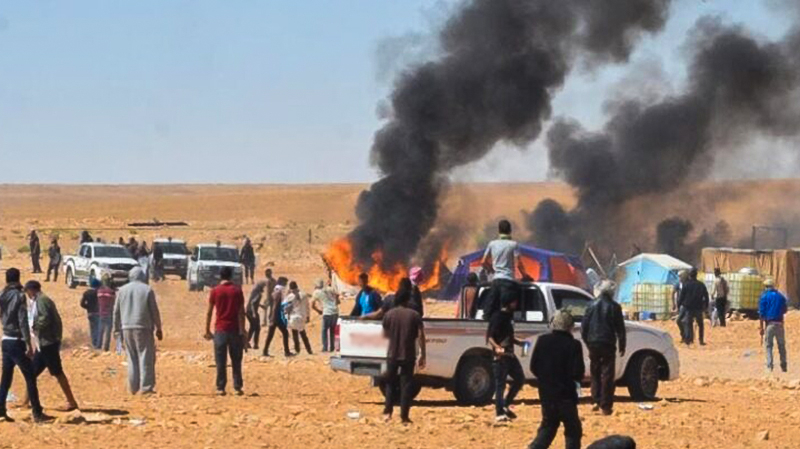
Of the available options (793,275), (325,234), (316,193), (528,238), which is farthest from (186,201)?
(793,275)

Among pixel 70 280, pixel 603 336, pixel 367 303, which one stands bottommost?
pixel 603 336

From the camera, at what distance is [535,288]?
20.7 meters

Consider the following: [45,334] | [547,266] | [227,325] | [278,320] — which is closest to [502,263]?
[227,325]

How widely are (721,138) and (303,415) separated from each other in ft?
153

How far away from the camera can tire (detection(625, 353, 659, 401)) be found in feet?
68.3

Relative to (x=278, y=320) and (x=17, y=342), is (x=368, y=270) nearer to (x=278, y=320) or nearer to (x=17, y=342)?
(x=278, y=320)

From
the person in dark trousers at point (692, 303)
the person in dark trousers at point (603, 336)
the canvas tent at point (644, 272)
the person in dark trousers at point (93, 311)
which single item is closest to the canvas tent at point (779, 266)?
the canvas tent at point (644, 272)

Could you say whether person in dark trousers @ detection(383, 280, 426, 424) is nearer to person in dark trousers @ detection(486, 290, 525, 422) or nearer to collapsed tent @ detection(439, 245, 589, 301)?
person in dark trousers @ detection(486, 290, 525, 422)

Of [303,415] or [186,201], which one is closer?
[303,415]

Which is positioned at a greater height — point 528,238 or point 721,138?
point 721,138

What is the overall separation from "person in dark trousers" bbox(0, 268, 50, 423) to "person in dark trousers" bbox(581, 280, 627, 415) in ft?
20.0

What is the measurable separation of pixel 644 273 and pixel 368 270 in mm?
9635

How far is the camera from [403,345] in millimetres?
17141

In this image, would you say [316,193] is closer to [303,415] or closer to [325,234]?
[325,234]
